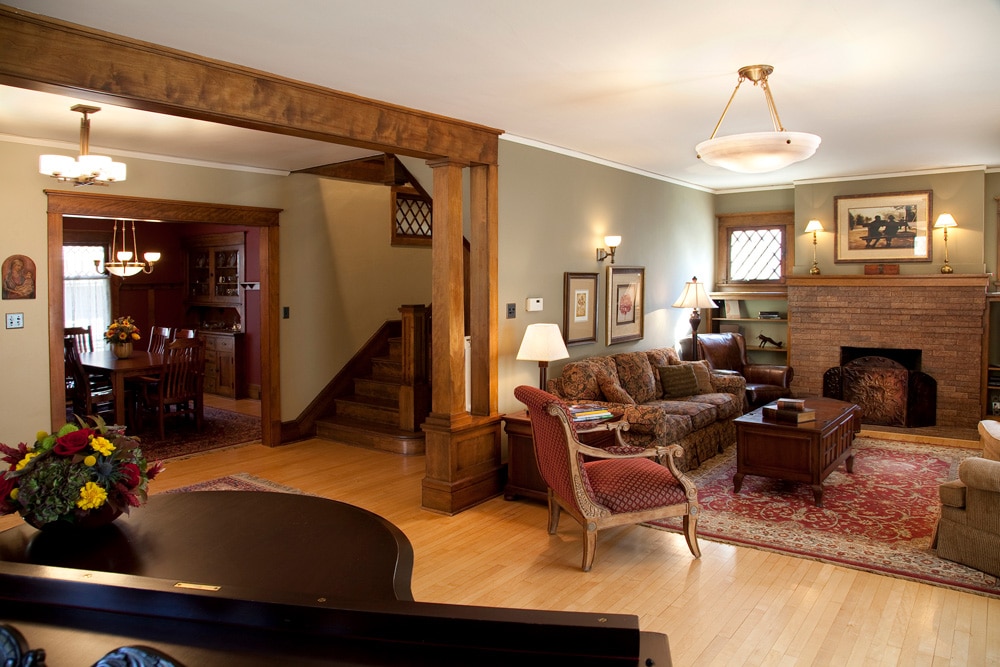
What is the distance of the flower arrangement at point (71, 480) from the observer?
6.63 ft

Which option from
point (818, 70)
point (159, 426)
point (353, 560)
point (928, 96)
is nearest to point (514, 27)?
point (818, 70)

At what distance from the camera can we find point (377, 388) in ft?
23.1

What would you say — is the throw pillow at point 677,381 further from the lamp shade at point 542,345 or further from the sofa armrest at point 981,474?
the sofa armrest at point 981,474

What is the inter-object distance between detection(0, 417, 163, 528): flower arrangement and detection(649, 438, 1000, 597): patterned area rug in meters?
3.18

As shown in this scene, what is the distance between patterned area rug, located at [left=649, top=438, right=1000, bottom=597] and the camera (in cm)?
373

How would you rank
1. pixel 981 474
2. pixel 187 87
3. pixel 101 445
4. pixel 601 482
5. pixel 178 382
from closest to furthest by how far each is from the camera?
pixel 101 445 < pixel 187 87 < pixel 981 474 < pixel 601 482 < pixel 178 382

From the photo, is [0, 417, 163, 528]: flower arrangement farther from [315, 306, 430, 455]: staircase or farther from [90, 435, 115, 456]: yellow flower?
[315, 306, 430, 455]: staircase

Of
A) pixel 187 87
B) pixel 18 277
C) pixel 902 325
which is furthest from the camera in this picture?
pixel 902 325

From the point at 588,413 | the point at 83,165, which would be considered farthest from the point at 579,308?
the point at 83,165

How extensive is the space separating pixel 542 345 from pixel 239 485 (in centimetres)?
A: 253

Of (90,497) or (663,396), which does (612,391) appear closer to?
(663,396)

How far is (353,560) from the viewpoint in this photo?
6.06ft

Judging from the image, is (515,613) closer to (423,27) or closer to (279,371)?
(423,27)

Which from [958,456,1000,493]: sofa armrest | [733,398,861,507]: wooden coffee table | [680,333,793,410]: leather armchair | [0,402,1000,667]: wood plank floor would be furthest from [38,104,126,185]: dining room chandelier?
[680,333,793,410]: leather armchair
